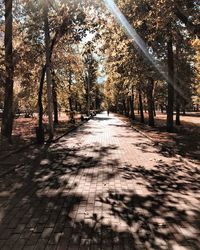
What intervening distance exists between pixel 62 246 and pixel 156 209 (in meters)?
2.73

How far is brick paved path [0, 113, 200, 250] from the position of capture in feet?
20.1

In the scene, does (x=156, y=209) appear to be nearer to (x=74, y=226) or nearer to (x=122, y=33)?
(x=74, y=226)

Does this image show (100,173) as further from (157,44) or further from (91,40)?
(157,44)

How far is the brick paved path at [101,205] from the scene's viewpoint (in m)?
6.14

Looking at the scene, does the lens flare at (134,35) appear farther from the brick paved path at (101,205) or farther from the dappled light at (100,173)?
the brick paved path at (101,205)

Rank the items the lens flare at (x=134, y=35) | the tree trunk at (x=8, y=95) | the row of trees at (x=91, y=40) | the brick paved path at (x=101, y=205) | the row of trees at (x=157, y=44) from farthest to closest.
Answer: the tree trunk at (x=8, y=95)
the lens flare at (x=134, y=35)
the row of trees at (x=91, y=40)
the row of trees at (x=157, y=44)
the brick paved path at (x=101, y=205)

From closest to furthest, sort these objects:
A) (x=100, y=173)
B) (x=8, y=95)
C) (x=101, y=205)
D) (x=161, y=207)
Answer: (x=161, y=207)
(x=101, y=205)
(x=100, y=173)
(x=8, y=95)

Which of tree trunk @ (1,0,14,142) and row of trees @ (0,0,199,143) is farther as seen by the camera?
tree trunk @ (1,0,14,142)

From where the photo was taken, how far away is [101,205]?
8125 millimetres

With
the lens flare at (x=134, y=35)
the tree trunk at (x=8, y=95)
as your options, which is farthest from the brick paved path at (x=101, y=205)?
the lens flare at (x=134, y=35)

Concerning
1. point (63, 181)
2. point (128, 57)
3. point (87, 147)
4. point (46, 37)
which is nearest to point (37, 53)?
point (46, 37)

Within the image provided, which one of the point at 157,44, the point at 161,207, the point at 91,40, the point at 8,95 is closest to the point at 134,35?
the point at 91,40

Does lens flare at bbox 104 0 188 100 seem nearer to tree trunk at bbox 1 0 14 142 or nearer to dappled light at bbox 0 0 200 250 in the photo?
dappled light at bbox 0 0 200 250

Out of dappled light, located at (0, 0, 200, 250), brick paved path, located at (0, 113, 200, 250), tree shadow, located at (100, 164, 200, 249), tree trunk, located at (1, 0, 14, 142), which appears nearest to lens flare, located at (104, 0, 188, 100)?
dappled light, located at (0, 0, 200, 250)
